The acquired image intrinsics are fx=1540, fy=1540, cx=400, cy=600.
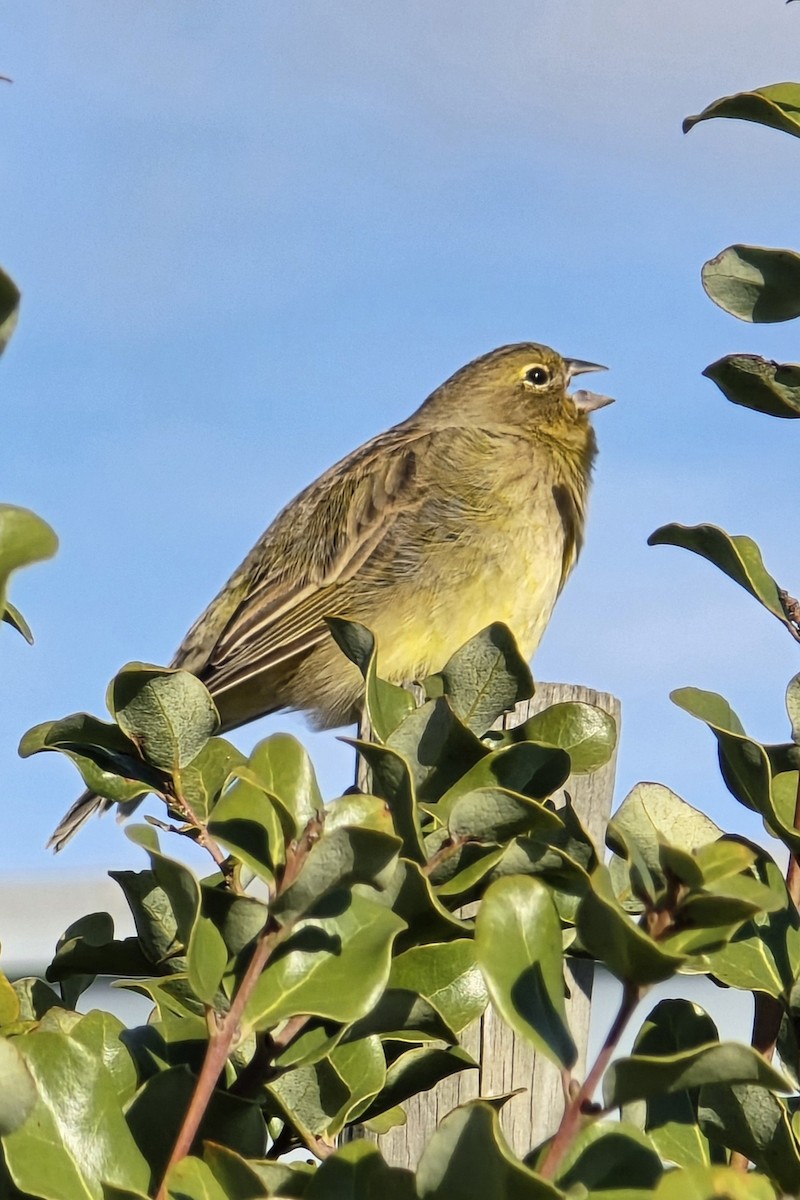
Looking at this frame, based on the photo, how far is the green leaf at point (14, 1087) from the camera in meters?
0.80

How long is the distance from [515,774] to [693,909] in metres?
0.35

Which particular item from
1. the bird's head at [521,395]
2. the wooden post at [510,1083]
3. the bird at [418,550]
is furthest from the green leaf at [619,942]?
the bird's head at [521,395]

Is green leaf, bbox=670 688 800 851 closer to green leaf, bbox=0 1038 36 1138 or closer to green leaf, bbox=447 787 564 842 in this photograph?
green leaf, bbox=447 787 564 842

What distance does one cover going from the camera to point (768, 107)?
124 cm

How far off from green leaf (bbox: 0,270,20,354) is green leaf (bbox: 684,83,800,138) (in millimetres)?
713

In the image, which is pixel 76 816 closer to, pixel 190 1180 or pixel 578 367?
pixel 578 367

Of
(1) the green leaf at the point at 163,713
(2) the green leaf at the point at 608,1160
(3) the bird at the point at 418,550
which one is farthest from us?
(3) the bird at the point at 418,550

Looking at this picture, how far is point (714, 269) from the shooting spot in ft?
4.27

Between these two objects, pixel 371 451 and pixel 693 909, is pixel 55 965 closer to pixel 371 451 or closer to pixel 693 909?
pixel 693 909

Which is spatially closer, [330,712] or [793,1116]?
[793,1116]

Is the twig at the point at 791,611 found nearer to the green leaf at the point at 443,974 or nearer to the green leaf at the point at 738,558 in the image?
the green leaf at the point at 738,558

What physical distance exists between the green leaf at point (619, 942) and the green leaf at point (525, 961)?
59mm

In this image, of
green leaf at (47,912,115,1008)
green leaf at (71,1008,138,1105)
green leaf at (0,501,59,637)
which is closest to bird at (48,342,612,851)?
green leaf at (47,912,115,1008)

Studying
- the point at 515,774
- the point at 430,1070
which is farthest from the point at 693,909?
the point at 430,1070
